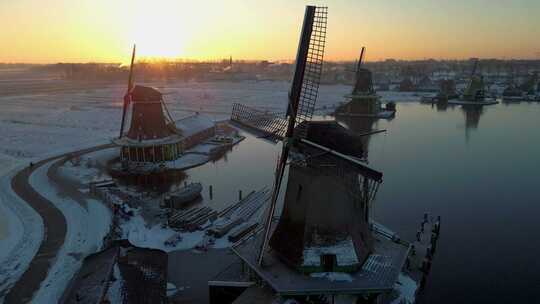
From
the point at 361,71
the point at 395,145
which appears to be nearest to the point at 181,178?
the point at 395,145

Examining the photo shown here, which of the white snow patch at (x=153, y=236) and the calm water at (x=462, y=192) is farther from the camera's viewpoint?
the white snow patch at (x=153, y=236)

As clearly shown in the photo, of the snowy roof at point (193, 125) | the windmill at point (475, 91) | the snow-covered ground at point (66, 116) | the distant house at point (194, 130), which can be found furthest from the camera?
the windmill at point (475, 91)

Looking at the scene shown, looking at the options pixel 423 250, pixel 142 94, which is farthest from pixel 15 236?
pixel 423 250

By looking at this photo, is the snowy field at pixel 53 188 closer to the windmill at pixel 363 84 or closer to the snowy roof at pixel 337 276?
the snowy roof at pixel 337 276

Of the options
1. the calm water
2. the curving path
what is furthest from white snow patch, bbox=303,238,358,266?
the curving path

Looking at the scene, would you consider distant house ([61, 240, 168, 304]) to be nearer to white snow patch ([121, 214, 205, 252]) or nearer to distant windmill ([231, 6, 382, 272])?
white snow patch ([121, 214, 205, 252])

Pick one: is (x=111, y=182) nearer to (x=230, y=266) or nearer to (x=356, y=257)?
(x=230, y=266)

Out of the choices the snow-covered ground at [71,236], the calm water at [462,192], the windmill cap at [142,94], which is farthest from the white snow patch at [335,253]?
the windmill cap at [142,94]
